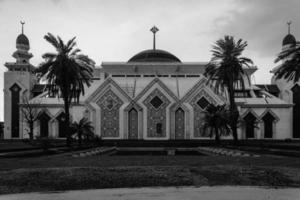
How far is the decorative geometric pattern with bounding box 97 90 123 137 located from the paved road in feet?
163

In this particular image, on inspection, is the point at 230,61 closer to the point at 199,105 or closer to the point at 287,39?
the point at 199,105

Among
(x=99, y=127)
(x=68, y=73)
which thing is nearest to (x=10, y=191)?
(x=68, y=73)

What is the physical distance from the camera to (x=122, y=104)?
6162 centimetres

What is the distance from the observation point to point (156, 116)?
60.8 meters

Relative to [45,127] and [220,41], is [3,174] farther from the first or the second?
[45,127]

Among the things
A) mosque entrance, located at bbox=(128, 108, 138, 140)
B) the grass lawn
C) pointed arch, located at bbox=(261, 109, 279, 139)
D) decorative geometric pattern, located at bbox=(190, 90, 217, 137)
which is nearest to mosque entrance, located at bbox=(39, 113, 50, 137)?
mosque entrance, located at bbox=(128, 108, 138, 140)

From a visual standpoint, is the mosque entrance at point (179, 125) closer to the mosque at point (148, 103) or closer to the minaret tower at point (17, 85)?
the mosque at point (148, 103)

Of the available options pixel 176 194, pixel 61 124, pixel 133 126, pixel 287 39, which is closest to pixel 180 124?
pixel 133 126

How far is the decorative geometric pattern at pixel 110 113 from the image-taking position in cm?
6062

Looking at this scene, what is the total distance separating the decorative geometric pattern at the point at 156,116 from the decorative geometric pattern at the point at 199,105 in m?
4.97

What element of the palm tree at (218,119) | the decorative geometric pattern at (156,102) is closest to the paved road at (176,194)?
the palm tree at (218,119)

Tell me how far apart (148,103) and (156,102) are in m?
1.48

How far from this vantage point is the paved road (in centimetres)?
1005

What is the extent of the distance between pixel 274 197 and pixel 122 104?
52.4m
